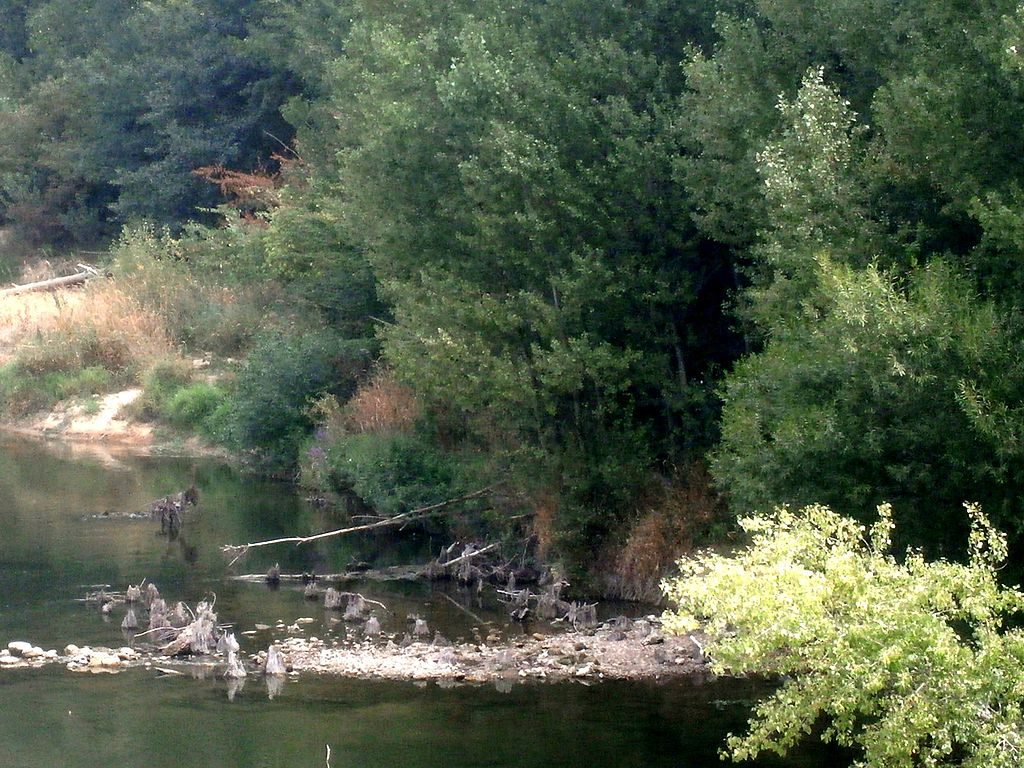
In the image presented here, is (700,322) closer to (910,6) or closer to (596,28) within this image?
(596,28)

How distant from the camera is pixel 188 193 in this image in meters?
52.5

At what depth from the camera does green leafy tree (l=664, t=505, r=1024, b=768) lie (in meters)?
9.55

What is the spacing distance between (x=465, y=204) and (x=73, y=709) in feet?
34.4

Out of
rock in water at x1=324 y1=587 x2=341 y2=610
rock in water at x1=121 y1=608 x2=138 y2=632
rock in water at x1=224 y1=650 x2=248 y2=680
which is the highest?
rock in water at x1=324 y1=587 x2=341 y2=610

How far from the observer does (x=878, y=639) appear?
31.5 feet

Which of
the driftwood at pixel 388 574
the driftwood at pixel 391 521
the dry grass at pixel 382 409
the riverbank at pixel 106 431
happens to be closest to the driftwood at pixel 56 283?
the riverbank at pixel 106 431

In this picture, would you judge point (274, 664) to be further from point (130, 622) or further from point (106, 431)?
point (106, 431)

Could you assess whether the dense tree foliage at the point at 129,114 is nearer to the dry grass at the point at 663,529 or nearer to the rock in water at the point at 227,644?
the dry grass at the point at 663,529

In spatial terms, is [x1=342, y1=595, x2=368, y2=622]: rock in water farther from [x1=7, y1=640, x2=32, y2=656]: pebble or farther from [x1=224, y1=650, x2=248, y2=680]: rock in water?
[x1=7, y1=640, x2=32, y2=656]: pebble

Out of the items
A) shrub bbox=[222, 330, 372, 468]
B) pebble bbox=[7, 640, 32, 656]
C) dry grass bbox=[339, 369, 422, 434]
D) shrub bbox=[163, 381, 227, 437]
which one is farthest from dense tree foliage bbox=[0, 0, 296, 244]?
pebble bbox=[7, 640, 32, 656]

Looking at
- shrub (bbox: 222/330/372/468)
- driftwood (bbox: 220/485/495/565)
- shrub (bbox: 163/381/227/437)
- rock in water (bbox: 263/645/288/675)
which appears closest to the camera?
rock in water (bbox: 263/645/288/675)

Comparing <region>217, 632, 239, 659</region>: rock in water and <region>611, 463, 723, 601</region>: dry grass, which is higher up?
<region>611, 463, 723, 601</region>: dry grass

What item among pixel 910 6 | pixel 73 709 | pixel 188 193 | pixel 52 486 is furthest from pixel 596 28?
pixel 188 193

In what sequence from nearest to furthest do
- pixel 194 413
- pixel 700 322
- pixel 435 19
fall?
pixel 700 322, pixel 435 19, pixel 194 413
